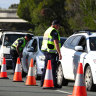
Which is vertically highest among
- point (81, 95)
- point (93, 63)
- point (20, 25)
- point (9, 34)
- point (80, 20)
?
point (20, 25)

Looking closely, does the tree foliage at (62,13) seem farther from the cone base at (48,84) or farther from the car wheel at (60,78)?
the cone base at (48,84)

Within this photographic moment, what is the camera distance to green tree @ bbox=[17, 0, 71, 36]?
56656 mm

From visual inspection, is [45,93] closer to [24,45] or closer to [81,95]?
[81,95]

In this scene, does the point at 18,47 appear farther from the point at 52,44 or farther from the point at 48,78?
the point at 48,78

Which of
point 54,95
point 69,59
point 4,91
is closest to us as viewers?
point 54,95

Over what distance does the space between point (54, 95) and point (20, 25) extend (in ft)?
313

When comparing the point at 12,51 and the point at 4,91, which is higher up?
the point at 12,51

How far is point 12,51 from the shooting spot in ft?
68.4

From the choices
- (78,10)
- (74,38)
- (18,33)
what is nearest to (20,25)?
(78,10)

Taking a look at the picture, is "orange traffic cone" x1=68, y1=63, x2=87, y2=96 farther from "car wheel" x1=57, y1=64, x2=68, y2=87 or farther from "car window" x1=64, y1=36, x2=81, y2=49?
"car wheel" x1=57, y1=64, x2=68, y2=87

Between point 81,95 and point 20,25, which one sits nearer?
point 81,95

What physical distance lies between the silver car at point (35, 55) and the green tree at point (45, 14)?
1364 inches

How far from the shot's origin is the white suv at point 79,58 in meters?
13.2

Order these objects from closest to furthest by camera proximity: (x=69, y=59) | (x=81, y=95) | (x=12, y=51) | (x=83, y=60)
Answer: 1. (x=81, y=95)
2. (x=83, y=60)
3. (x=69, y=59)
4. (x=12, y=51)
